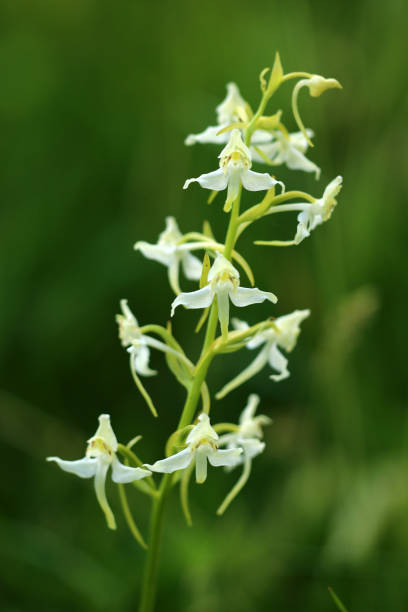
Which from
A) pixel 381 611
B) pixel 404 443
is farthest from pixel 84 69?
pixel 381 611

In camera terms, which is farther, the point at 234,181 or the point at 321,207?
the point at 321,207

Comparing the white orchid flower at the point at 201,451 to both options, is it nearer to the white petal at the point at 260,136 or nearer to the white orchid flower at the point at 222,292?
the white orchid flower at the point at 222,292

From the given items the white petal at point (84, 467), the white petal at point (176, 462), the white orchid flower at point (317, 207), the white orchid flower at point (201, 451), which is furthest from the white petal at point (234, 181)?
the white petal at point (84, 467)

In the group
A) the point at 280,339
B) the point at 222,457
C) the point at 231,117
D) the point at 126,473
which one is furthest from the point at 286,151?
the point at 126,473

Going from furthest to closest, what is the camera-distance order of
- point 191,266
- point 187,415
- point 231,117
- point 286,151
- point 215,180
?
point 191,266, point 231,117, point 286,151, point 187,415, point 215,180

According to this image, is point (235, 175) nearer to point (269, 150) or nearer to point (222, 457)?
point (269, 150)
